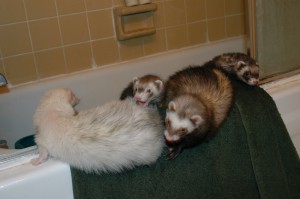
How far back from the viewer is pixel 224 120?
1122mm

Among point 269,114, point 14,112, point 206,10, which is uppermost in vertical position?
point 206,10

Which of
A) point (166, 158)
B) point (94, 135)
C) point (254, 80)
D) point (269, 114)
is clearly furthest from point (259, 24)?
point (94, 135)

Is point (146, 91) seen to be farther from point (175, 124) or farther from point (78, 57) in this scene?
point (78, 57)

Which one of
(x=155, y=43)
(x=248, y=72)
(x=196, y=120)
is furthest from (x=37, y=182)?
(x=155, y=43)

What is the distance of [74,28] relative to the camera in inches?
78.2

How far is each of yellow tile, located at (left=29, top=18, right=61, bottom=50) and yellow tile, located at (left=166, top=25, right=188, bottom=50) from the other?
0.65 m

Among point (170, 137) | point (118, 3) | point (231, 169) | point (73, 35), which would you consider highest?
point (118, 3)

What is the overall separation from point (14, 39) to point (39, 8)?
0.19 m

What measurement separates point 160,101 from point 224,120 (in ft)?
1.19

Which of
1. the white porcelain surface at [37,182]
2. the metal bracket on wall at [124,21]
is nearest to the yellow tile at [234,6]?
the metal bracket on wall at [124,21]

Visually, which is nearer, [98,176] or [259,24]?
[98,176]

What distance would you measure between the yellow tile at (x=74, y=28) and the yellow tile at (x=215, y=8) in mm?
795

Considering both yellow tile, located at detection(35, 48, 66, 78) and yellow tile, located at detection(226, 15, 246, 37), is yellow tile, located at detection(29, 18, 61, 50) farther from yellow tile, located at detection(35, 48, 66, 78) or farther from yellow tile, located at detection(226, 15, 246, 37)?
yellow tile, located at detection(226, 15, 246, 37)

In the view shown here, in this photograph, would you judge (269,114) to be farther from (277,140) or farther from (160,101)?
(160,101)
